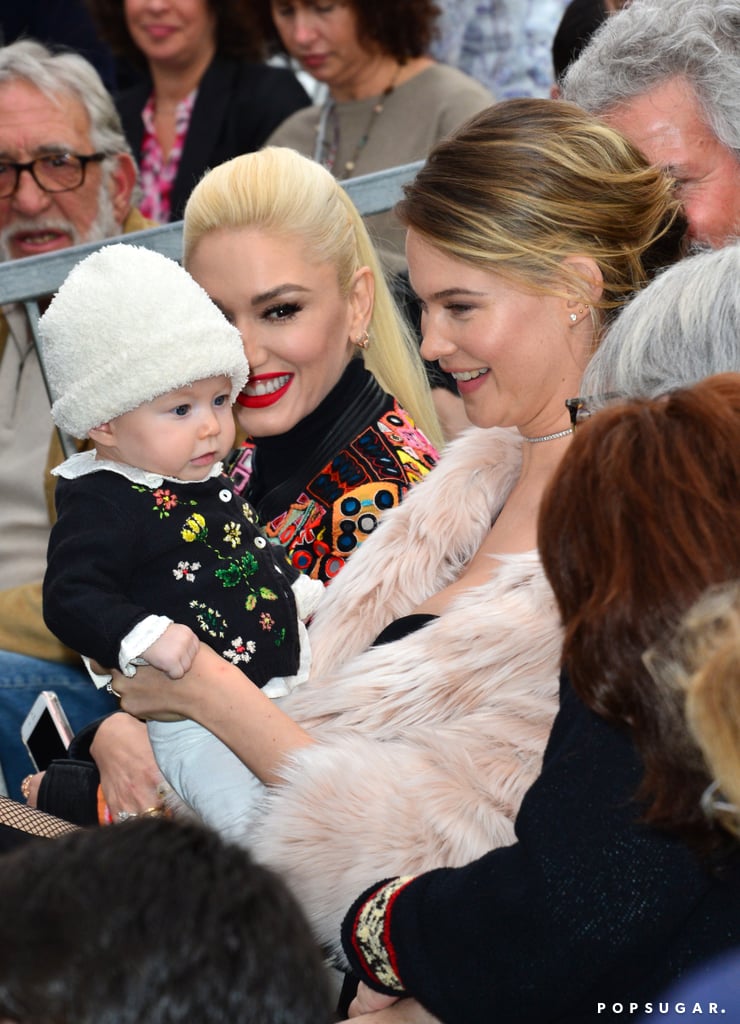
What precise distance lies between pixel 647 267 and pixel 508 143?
361mm

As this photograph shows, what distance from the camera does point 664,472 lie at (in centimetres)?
154

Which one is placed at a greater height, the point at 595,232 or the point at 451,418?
the point at 595,232

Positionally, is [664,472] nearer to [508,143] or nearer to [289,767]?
[289,767]

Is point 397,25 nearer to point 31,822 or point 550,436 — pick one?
point 550,436

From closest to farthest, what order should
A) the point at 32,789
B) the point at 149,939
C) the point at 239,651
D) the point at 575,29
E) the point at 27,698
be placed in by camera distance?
the point at 149,939
the point at 239,651
the point at 32,789
the point at 27,698
the point at 575,29

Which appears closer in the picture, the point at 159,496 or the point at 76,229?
the point at 159,496

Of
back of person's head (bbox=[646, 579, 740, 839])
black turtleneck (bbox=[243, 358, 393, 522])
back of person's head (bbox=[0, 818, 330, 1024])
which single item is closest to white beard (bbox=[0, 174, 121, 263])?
black turtleneck (bbox=[243, 358, 393, 522])

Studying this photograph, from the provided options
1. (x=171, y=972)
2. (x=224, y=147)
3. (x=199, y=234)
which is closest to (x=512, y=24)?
(x=224, y=147)

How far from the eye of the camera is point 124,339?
243 cm

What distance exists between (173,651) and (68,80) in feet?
8.52

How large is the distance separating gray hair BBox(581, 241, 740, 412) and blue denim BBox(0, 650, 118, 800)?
1.94 meters

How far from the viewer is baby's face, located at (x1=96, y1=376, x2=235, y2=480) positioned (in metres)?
2.47

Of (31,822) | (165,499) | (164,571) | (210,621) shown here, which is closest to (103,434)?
(165,499)

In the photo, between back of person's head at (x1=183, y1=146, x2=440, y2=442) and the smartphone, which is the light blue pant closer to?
the smartphone
